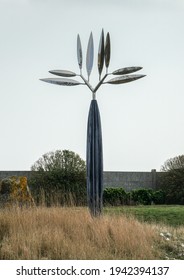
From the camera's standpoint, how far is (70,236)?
7.36 metres

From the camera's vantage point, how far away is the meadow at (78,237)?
6711mm

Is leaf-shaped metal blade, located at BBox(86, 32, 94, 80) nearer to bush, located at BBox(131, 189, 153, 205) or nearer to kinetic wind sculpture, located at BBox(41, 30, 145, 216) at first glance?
kinetic wind sculpture, located at BBox(41, 30, 145, 216)

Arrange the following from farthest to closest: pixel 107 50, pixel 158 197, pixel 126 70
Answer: pixel 158 197 → pixel 126 70 → pixel 107 50

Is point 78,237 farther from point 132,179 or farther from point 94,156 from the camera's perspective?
point 132,179

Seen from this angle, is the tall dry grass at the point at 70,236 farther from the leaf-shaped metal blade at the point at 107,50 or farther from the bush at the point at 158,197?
the bush at the point at 158,197

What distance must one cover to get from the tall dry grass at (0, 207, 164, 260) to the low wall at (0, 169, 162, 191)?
11.2 meters

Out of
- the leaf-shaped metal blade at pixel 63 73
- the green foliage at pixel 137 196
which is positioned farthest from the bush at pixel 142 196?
the leaf-shaped metal blade at pixel 63 73

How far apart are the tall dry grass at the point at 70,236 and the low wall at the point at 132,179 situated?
11192mm

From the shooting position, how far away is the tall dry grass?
22.0 ft

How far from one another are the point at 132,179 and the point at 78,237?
43.3ft

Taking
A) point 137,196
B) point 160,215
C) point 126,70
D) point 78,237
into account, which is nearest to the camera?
point 78,237

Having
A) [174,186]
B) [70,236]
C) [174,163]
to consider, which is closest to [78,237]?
[70,236]
